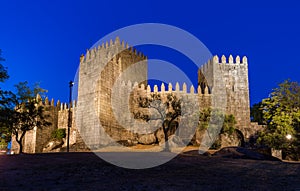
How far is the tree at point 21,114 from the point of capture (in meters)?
22.9

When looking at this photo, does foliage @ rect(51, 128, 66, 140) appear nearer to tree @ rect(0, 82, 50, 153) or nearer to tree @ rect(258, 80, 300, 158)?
tree @ rect(0, 82, 50, 153)

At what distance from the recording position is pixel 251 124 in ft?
134

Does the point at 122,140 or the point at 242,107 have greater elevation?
the point at 242,107

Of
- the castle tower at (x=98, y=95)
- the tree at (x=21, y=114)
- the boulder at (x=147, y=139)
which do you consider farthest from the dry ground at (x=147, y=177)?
the boulder at (x=147, y=139)

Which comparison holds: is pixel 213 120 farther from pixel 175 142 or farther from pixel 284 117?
pixel 284 117

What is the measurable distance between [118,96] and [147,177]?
24.6m

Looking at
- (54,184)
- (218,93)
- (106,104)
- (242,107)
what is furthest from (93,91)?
(54,184)

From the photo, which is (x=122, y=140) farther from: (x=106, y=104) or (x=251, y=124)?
(x=251, y=124)

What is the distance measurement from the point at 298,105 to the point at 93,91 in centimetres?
1984

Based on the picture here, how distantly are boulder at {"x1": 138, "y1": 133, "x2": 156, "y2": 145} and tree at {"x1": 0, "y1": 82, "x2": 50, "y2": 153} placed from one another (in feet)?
32.8

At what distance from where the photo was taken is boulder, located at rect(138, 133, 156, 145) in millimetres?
36938

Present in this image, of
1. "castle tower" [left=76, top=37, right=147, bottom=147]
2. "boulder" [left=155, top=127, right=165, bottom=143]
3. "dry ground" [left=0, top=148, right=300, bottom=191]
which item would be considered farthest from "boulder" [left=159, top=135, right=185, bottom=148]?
"dry ground" [left=0, top=148, right=300, bottom=191]

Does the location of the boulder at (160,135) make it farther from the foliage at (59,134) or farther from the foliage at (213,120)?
the foliage at (59,134)

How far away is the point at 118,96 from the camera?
37656 millimetres
